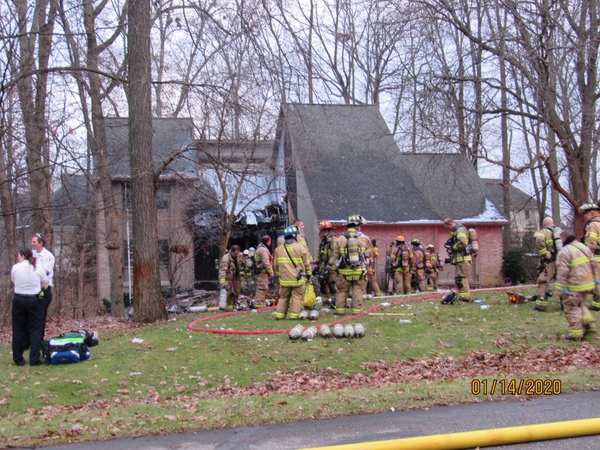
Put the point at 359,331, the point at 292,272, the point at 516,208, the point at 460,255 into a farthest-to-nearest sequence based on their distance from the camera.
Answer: the point at 516,208 → the point at 460,255 → the point at 292,272 → the point at 359,331

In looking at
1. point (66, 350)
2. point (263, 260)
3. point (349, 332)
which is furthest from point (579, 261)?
point (66, 350)

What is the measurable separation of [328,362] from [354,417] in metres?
3.01

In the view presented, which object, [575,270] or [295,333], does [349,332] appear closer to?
[295,333]

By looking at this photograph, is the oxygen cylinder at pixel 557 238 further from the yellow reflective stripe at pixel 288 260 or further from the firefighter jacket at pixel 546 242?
the yellow reflective stripe at pixel 288 260

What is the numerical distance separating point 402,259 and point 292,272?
20.9 feet

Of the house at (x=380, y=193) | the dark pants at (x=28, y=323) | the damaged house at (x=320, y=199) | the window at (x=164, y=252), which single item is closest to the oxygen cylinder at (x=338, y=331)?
the dark pants at (x=28, y=323)

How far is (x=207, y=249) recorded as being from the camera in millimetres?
28859

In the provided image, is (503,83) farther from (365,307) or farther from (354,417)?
(354,417)

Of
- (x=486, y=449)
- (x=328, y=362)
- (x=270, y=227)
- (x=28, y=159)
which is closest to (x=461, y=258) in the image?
(x=328, y=362)

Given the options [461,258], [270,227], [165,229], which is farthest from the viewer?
[270,227]

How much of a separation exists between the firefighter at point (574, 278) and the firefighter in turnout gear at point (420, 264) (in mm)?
8081

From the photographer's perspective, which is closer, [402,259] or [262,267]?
[262,267]

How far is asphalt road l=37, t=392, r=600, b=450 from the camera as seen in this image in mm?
5586

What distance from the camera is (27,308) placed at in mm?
9523
